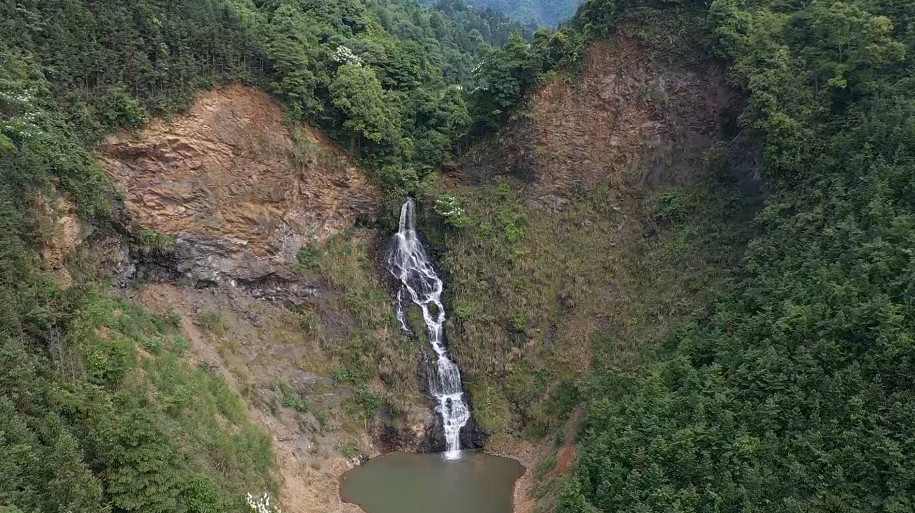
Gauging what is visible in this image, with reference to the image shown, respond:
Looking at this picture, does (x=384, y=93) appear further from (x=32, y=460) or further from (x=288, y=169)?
(x=32, y=460)

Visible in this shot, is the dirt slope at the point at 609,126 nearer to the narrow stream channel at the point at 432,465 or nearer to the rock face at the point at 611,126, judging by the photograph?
the rock face at the point at 611,126

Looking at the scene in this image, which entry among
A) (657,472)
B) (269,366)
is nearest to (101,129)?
(269,366)

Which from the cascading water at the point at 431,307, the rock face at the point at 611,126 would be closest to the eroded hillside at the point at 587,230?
the rock face at the point at 611,126

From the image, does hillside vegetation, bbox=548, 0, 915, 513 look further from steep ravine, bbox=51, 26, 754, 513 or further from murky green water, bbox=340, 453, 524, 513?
murky green water, bbox=340, 453, 524, 513

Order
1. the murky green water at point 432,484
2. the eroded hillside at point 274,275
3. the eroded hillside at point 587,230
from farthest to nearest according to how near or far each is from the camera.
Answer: the eroded hillside at point 587,230, the eroded hillside at point 274,275, the murky green water at point 432,484

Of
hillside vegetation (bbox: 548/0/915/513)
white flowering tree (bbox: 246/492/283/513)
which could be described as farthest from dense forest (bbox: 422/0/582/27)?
white flowering tree (bbox: 246/492/283/513)

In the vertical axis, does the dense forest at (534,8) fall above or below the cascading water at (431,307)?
above

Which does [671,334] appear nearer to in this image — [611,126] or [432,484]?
[432,484]
